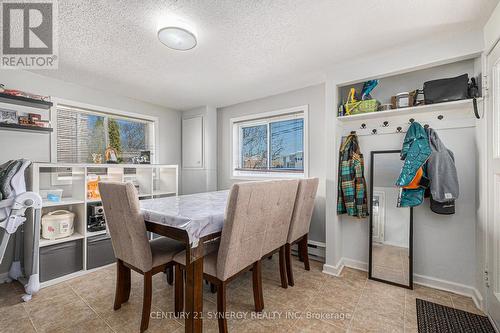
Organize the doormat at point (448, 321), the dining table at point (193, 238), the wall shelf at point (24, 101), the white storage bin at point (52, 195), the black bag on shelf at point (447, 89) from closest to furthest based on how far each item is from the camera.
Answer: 1. the dining table at point (193, 238)
2. the doormat at point (448, 321)
3. the black bag on shelf at point (447, 89)
4. the wall shelf at point (24, 101)
5. the white storage bin at point (52, 195)

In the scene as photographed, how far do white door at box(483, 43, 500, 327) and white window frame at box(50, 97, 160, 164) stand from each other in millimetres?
4103

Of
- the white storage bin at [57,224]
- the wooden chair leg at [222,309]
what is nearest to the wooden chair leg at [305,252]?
the wooden chair leg at [222,309]

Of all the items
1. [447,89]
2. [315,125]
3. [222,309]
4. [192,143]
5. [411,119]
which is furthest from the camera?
[192,143]

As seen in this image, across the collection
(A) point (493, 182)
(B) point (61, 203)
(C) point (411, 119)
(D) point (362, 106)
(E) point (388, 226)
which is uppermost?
(D) point (362, 106)

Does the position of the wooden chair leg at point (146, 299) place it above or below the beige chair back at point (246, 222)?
below

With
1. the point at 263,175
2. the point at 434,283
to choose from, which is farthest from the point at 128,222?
the point at 434,283

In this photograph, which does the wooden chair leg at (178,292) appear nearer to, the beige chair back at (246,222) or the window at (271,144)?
the beige chair back at (246,222)

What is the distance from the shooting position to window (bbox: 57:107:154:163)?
2.92 metres

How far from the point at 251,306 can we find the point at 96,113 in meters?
3.28

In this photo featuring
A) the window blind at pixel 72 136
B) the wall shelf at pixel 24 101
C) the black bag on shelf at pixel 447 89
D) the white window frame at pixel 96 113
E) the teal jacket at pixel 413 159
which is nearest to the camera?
the black bag on shelf at pixel 447 89

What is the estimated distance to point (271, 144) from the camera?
3615 millimetres

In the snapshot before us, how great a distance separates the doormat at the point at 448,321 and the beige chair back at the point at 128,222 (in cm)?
206

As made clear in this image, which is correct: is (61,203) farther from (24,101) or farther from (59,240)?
(24,101)

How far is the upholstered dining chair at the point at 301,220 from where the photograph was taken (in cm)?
223
